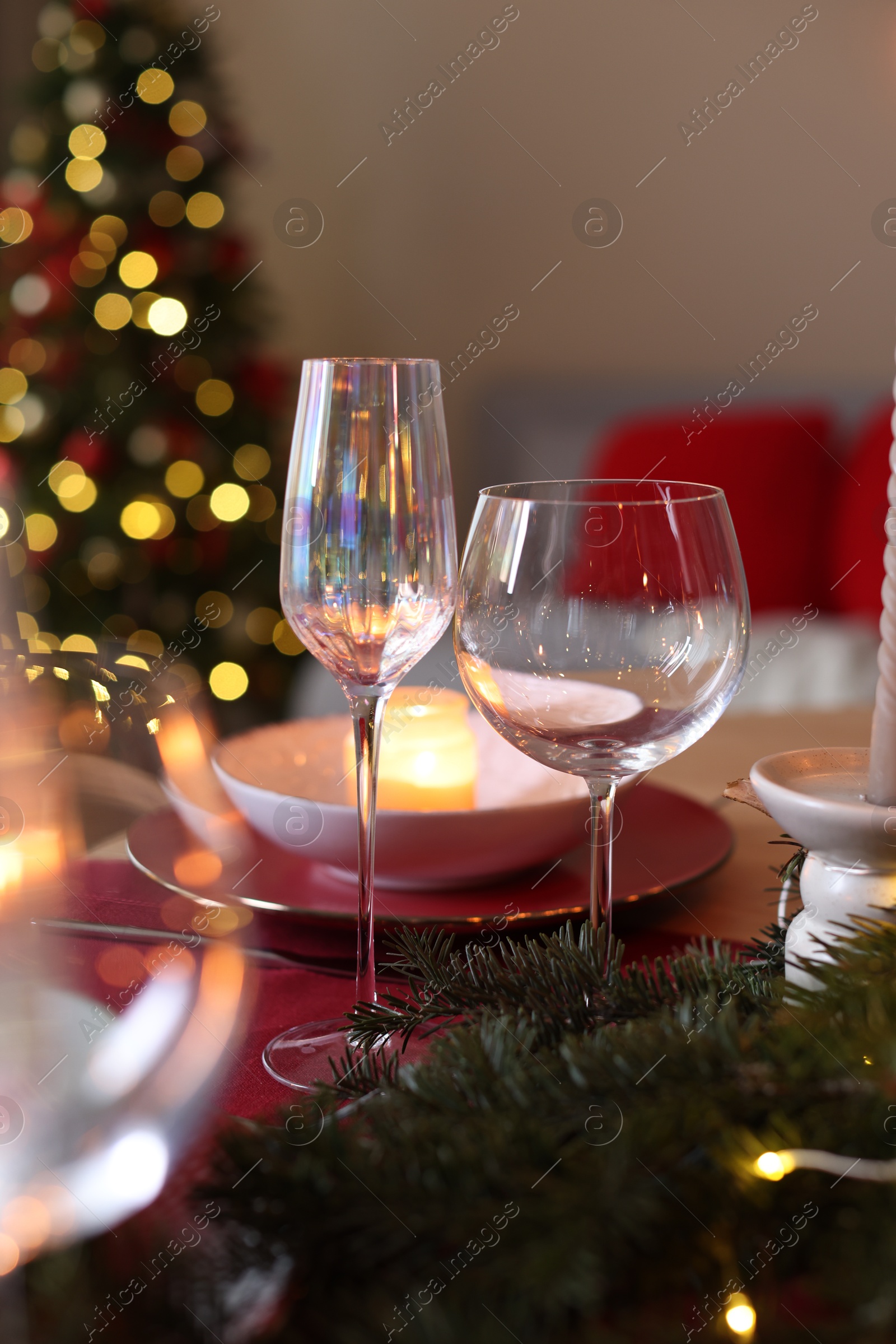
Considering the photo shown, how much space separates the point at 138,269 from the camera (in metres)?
2.69

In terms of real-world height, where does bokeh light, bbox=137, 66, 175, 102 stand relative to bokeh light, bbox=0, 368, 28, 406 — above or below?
above

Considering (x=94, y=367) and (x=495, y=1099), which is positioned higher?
(x=94, y=367)

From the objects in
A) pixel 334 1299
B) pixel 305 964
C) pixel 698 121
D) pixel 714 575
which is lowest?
pixel 305 964

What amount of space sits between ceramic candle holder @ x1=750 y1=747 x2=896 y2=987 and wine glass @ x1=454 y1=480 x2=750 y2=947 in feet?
0.25

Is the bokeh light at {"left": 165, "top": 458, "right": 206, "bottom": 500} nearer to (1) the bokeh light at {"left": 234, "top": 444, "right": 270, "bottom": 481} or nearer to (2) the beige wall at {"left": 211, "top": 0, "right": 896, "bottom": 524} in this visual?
(1) the bokeh light at {"left": 234, "top": 444, "right": 270, "bottom": 481}

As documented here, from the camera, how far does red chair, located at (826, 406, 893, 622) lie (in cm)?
241

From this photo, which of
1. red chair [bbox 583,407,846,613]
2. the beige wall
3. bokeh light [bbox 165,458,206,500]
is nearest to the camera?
red chair [bbox 583,407,846,613]

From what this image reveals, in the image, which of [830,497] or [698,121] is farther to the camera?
[698,121]

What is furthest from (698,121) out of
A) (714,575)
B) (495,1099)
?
(495,1099)

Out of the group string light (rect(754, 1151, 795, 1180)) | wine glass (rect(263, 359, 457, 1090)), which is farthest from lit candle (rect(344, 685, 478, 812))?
string light (rect(754, 1151, 795, 1180))

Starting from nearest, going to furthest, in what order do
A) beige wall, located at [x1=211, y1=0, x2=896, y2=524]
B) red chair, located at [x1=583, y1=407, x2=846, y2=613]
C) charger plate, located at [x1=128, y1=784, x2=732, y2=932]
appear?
charger plate, located at [x1=128, y1=784, x2=732, y2=932] < red chair, located at [x1=583, y1=407, x2=846, y2=613] < beige wall, located at [x1=211, y1=0, x2=896, y2=524]

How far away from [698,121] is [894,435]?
3.06 meters

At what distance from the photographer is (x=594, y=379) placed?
332cm

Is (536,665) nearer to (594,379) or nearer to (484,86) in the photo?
(594,379)
